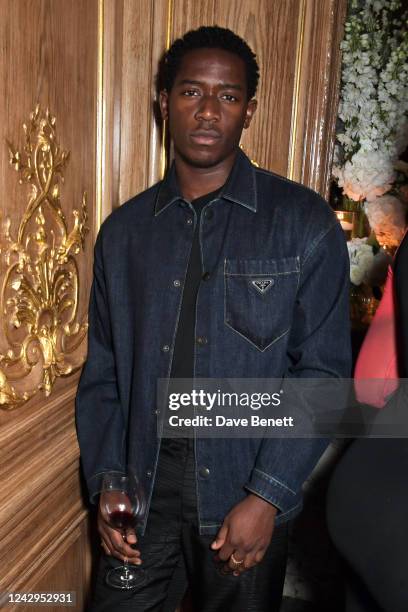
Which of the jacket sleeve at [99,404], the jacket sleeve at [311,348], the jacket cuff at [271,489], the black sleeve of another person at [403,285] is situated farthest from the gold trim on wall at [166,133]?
the black sleeve of another person at [403,285]

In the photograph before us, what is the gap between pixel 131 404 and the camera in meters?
1.68

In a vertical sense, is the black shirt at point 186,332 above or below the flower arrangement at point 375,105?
below

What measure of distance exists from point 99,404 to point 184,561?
43 centimetres

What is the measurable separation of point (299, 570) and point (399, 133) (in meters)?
1.57

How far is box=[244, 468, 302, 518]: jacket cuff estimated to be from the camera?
5.05 feet

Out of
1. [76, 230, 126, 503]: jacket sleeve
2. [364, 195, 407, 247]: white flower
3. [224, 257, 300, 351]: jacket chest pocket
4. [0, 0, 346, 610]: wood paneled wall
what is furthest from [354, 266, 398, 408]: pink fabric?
[364, 195, 407, 247]: white flower

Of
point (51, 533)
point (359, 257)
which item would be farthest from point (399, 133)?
point (51, 533)

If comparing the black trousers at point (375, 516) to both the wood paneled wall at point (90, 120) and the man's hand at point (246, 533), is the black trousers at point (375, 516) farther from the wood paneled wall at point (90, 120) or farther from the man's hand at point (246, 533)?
the wood paneled wall at point (90, 120)

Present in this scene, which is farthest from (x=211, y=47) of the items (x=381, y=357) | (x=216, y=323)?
(x=381, y=357)

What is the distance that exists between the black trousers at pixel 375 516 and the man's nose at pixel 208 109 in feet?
2.64

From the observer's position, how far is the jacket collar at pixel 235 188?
162cm

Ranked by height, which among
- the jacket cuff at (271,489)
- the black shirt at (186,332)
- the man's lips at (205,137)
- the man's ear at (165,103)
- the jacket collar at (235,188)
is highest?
the man's ear at (165,103)

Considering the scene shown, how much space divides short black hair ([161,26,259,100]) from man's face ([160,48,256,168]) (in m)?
0.03

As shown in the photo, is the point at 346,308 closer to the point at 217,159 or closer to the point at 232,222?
the point at 232,222
